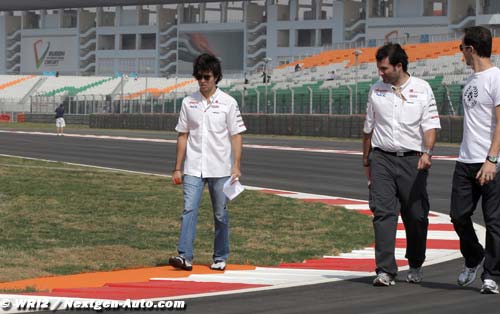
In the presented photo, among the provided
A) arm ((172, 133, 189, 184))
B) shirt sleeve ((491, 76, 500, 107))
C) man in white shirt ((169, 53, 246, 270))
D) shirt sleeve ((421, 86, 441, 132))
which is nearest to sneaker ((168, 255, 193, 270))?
man in white shirt ((169, 53, 246, 270))

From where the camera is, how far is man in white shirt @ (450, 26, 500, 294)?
9.08 meters

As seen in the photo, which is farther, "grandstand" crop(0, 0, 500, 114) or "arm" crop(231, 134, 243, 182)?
"grandstand" crop(0, 0, 500, 114)

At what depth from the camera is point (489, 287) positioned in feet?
29.6

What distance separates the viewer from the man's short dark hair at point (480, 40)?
920 cm

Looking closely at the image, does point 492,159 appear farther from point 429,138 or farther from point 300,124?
point 300,124

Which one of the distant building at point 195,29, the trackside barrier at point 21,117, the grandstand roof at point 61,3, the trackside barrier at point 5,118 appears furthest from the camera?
the grandstand roof at point 61,3

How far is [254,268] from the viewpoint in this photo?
10.7 m

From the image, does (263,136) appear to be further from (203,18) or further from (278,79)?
(203,18)

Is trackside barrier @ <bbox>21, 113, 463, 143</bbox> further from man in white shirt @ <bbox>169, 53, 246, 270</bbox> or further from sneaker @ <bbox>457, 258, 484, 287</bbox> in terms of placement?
sneaker @ <bbox>457, 258, 484, 287</bbox>

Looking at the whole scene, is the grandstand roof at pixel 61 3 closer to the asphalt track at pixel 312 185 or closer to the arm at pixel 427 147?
the asphalt track at pixel 312 185

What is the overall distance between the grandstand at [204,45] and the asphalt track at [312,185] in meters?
17.4

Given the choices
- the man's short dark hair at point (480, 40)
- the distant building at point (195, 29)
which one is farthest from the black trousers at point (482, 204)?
the distant building at point (195, 29)

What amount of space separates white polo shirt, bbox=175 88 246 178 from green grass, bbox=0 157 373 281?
116 centimetres

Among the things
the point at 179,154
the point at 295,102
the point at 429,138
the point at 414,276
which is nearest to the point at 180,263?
the point at 179,154
